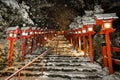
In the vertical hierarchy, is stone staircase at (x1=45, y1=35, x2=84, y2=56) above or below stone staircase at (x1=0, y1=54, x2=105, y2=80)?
above

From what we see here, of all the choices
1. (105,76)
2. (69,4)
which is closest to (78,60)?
(105,76)

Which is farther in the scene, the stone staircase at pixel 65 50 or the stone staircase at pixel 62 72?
the stone staircase at pixel 65 50

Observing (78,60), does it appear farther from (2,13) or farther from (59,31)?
(59,31)

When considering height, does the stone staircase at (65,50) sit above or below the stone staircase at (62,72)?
above

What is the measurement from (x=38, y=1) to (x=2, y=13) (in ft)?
40.5

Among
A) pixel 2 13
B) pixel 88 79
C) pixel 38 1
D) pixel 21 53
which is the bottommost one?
pixel 88 79

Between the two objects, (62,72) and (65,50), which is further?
(65,50)

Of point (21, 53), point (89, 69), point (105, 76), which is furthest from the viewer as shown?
point (21, 53)

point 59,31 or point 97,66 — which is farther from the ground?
point 59,31

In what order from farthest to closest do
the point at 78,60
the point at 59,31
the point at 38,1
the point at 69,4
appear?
the point at 59,31 → the point at 69,4 → the point at 38,1 → the point at 78,60

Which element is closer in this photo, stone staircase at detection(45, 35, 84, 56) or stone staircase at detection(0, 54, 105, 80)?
stone staircase at detection(0, 54, 105, 80)

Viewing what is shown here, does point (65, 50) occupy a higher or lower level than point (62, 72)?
higher

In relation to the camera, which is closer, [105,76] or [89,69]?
[105,76]

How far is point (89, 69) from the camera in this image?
8.40 m
